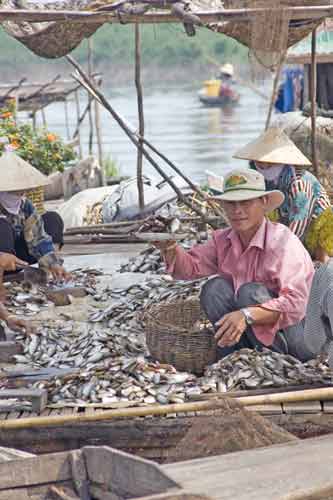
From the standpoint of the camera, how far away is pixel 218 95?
38.0 m

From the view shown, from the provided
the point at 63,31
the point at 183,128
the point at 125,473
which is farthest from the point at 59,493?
the point at 183,128

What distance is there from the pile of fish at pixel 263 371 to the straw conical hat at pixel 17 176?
1.89m

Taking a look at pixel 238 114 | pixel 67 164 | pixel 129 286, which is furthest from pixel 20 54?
pixel 129 286

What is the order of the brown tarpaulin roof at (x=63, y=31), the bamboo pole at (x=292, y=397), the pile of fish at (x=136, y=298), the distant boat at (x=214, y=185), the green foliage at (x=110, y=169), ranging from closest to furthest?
the bamboo pole at (x=292, y=397) → the pile of fish at (x=136, y=298) → the brown tarpaulin roof at (x=63, y=31) → the distant boat at (x=214, y=185) → the green foliage at (x=110, y=169)

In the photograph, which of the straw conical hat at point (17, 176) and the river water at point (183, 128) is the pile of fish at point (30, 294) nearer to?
the straw conical hat at point (17, 176)

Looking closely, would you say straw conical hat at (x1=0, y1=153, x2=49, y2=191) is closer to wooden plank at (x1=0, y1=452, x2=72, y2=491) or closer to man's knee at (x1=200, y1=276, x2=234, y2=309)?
man's knee at (x1=200, y1=276, x2=234, y2=309)

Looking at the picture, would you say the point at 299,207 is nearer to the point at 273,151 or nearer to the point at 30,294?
the point at 273,151

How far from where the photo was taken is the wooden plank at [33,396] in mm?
4980

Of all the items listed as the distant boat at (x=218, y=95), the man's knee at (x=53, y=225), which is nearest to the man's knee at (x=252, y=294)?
the man's knee at (x=53, y=225)

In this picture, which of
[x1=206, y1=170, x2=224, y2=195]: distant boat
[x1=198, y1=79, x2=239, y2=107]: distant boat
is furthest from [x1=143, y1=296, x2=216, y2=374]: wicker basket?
[x1=198, y1=79, x2=239, y2=107]: distant boat

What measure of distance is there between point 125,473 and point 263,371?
4.75 ft

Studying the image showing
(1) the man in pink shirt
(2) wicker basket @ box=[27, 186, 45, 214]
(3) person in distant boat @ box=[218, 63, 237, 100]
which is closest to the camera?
(1) the man in pink shirt

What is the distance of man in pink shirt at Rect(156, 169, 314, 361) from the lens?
16.4 ft

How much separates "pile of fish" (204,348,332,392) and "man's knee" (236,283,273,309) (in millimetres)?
288
